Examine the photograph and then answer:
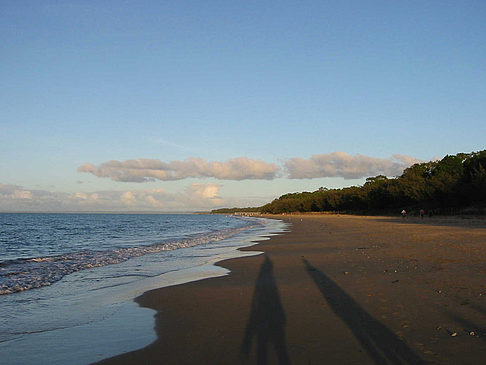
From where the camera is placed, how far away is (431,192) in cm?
6550

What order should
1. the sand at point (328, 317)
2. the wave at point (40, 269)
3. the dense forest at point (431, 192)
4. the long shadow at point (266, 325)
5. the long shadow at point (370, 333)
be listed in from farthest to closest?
1. the dense forest at point (431, 192)
2. the wave at point (40, 269)
3. the long shadow at point (266, 325)
4. the sand at point (328, 317)
5. the long shadow at point (370, 333)

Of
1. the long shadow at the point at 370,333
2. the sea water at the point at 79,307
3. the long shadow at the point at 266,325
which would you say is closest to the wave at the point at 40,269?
the sea water at the point at 79,307

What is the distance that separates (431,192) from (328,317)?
66685mm

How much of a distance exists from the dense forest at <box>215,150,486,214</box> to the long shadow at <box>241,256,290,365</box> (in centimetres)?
5590

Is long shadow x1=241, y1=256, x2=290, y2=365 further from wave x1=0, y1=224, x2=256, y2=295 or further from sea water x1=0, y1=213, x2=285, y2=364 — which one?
wave x1=0, y1=224, x2=256, y2=295

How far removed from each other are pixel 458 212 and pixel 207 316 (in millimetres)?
62428

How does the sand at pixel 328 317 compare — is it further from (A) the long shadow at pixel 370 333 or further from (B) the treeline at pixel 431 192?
(B) the treeline at pixel 431 192

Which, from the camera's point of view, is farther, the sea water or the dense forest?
the dense forest

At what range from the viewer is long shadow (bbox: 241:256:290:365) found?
16.2ft

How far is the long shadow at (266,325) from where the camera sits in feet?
16.2

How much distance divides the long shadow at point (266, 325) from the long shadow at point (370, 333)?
1.03 m

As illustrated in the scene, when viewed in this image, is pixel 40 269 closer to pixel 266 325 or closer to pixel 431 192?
pixel 266 325

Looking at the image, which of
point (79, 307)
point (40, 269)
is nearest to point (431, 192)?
point (40, 269)

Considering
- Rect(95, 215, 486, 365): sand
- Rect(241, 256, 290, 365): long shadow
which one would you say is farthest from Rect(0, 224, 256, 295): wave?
Rect(241, 256, 290, 365): long shadow
